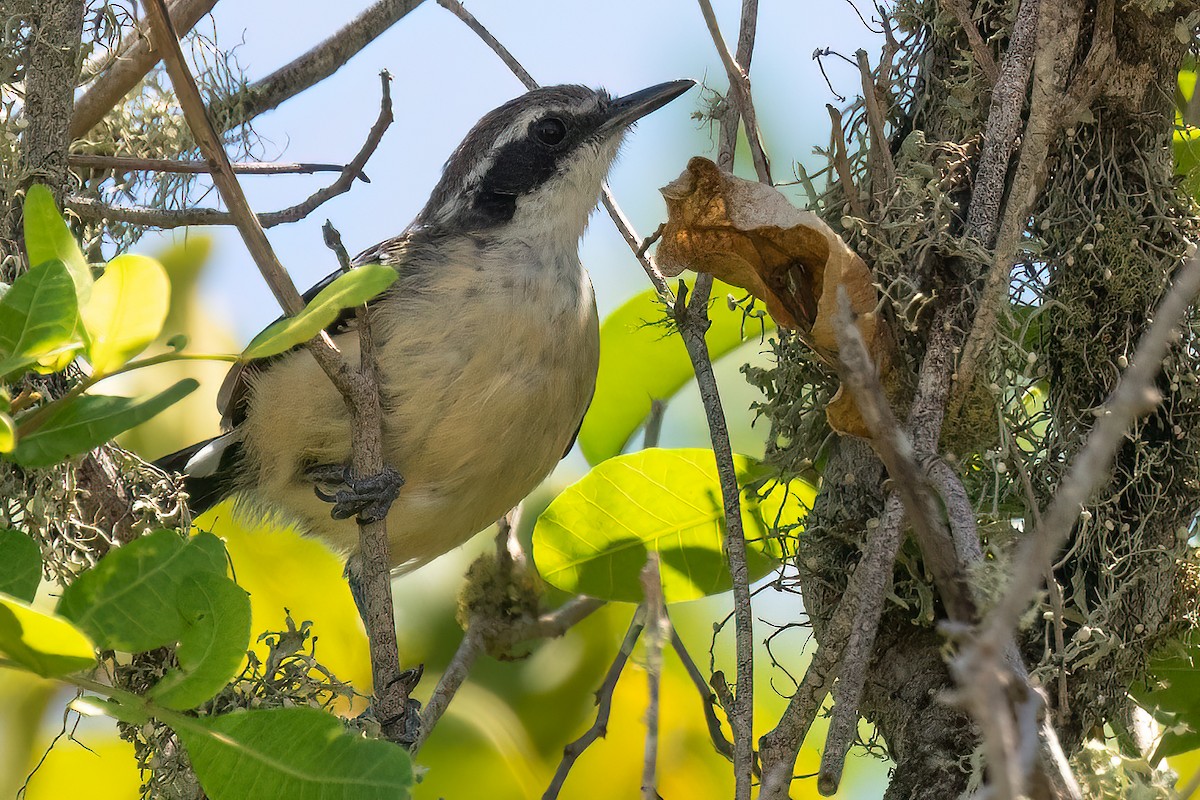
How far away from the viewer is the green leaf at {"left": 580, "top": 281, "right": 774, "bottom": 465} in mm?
3834

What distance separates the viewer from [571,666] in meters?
3.87

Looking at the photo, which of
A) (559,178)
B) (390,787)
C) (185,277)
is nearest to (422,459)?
(559,178)

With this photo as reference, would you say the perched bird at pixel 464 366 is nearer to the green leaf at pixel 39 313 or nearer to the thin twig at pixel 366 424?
the thin twig at pixel 366 424

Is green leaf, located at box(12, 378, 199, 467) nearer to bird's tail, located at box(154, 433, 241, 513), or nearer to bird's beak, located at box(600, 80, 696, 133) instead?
bird's tail, located at box(154, 433, 241, 513)

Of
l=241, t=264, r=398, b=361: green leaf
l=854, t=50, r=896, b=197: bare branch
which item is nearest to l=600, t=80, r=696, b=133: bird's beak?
l=854, t=50, r=896, b=197: bare branch

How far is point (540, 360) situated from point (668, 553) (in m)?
0.66

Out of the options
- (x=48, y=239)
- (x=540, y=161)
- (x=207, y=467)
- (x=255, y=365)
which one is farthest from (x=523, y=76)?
(x=48, y=239)

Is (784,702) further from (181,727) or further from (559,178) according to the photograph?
(181,727)

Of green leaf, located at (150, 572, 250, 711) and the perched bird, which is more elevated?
the perched bird

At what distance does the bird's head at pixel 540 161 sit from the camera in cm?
398

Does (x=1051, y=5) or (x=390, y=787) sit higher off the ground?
(x=1051, y=5)

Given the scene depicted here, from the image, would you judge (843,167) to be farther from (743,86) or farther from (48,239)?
(48,239)

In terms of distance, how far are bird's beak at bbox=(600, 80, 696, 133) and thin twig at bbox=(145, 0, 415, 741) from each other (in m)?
1.65

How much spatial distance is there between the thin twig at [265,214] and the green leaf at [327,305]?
44.7 inches
